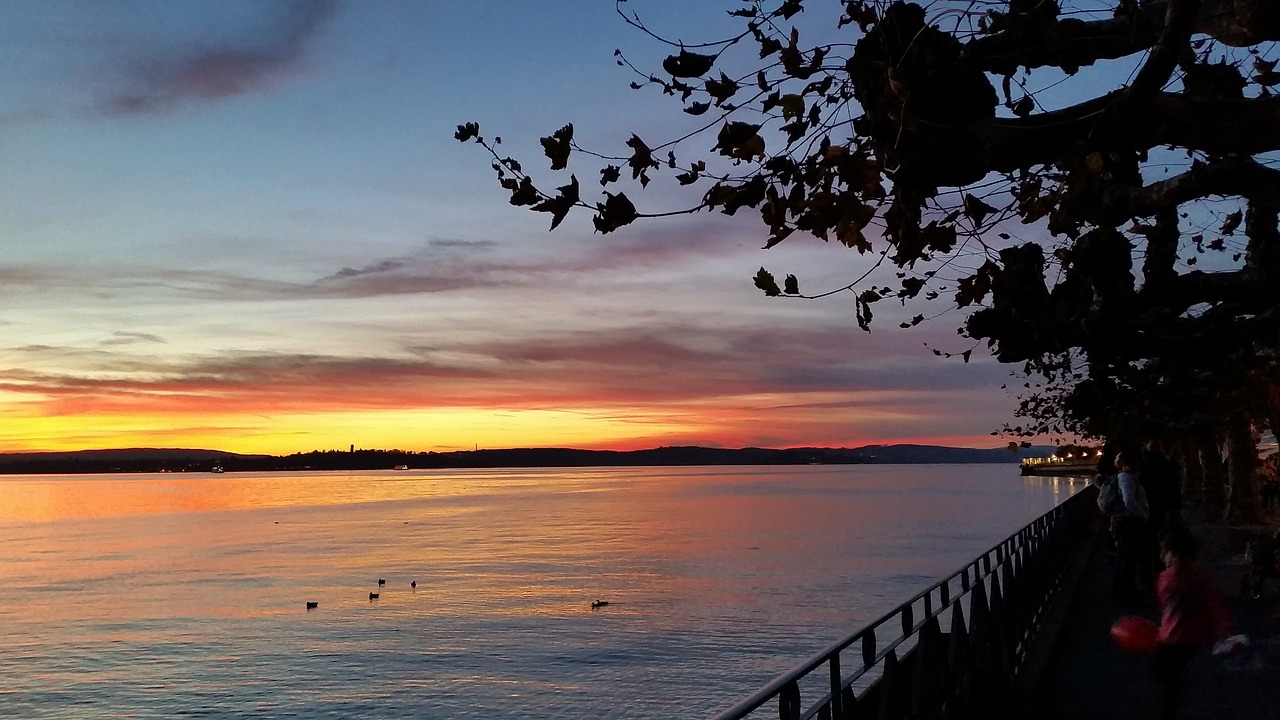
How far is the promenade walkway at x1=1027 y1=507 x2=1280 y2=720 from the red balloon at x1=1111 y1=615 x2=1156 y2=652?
1.97 feet

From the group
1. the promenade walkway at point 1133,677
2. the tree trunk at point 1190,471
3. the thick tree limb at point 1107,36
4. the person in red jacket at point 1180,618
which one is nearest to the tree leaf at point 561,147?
the thick tree limb at point 1107,36

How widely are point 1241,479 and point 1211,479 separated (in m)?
10.2

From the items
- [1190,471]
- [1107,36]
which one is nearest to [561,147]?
[1107,36]

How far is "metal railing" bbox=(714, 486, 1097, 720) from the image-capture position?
5426mm

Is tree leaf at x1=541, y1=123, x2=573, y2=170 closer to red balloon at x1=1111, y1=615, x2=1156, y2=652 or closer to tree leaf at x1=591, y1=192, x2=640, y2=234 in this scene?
tree leaf at x1=591, y1=192, x2=640, y2=234

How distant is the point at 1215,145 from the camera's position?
17.2 ft

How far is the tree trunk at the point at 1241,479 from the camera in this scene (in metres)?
29.4

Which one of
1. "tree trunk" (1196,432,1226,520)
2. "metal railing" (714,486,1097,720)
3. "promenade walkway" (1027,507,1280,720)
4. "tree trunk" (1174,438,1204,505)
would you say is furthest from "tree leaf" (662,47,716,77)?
"tree trunk" (1174,438,1204,505)

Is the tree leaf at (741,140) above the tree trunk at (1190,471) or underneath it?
above

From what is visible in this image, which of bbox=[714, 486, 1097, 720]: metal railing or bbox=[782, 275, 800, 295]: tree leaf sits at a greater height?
bbox=[782, 275, 800, 295]: tree leaf

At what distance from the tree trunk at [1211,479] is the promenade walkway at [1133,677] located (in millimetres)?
22454

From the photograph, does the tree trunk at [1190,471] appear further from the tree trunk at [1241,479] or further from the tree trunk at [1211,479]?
the tree trunk at [1241,479]

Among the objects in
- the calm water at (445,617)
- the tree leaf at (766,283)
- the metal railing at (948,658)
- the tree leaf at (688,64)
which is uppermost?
the tree leaf at (688,64)

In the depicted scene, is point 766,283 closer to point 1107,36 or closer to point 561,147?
point 561,147
